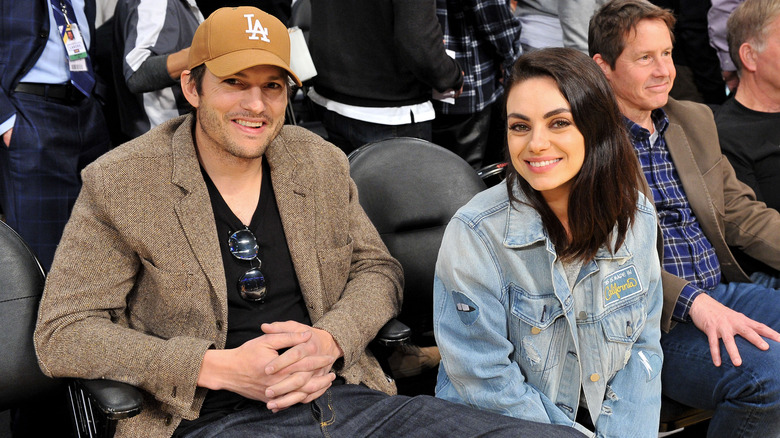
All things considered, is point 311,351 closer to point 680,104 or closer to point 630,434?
point 630,434

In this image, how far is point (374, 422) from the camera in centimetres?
190

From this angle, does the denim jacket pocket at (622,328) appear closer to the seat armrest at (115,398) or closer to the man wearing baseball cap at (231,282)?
the man wearing baseball cap at (231,282)

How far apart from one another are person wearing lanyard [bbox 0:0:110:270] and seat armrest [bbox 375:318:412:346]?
1536mm

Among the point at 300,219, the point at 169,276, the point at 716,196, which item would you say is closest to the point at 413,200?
the point at 300,219

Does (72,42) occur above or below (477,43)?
above

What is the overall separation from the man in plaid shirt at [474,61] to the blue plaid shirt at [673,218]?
2.96 feet

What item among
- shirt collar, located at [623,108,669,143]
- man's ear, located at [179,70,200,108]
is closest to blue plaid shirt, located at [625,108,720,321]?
shirt collar, located at [623,108,669,143]

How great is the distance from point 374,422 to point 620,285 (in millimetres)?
717

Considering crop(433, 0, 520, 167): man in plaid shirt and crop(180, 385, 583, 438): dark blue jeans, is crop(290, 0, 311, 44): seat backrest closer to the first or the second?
crop(433, 0, 520, 167): man in plaid shirt

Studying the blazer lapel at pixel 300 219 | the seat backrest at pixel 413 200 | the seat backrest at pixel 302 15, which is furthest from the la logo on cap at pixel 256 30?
the seat backrest at pixel 302 15

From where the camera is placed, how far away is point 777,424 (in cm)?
202

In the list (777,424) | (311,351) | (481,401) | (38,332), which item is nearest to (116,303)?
(38,332)

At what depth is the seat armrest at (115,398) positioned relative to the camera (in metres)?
1.63

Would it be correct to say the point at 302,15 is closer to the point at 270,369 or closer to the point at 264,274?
the point at 264,274
